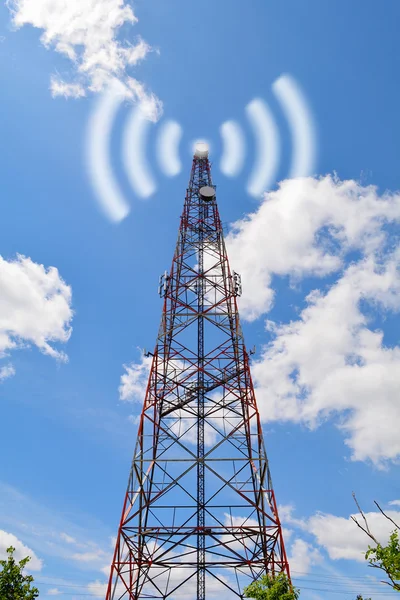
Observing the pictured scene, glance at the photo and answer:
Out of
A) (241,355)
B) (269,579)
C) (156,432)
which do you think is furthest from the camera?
(241,355)

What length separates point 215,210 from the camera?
126ft

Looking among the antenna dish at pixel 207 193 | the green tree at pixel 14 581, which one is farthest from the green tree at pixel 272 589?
the antenna dish at pixel 207 193

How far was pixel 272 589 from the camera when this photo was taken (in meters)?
19.6

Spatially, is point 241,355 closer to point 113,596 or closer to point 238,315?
point 238,315

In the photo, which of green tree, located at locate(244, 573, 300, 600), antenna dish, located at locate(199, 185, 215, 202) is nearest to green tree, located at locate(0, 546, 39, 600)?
green tree, located at locate(244, 573, 300, 600)

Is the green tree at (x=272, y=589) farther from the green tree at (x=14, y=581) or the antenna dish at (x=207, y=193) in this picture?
the antenna dish at (x=207, y=193)

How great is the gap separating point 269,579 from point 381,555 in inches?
576

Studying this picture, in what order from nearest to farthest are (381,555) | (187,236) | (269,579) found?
(381,555)
(269,579)
(187,236)

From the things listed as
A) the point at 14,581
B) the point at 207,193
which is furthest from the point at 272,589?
the point at 207,193

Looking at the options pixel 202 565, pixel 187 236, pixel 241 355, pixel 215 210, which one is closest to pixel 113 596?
pixel 202 565

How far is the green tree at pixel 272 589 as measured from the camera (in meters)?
19.4

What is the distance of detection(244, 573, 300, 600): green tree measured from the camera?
63.6 feet

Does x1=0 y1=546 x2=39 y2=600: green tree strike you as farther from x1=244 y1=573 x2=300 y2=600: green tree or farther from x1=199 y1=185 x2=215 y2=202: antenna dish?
x1=199 y1=185 x2=215 y2=202: antenna dish

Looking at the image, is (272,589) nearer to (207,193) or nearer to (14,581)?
A: (14,581)
